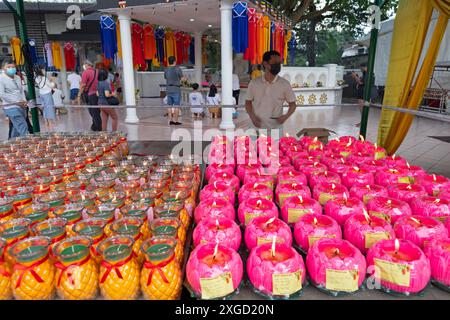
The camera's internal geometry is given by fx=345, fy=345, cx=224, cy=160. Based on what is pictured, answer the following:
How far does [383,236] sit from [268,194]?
0.57 meters

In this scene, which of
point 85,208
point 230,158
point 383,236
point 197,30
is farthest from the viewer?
point 197,30

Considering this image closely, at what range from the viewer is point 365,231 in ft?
4.32

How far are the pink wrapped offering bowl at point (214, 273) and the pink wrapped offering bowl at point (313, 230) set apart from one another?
1.00ft

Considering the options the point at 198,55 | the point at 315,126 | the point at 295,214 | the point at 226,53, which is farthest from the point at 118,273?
the point at 198,55

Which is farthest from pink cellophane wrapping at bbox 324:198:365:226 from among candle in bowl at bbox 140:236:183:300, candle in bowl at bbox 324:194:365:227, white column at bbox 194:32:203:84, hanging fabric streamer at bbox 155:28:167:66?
white column at bbox 194:32:203:84

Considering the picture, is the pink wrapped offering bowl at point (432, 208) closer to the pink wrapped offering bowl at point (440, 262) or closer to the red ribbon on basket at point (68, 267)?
the pink wrapped offering bowl at point (440, 262)

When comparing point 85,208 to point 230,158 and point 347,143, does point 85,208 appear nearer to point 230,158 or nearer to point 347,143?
point 230,158

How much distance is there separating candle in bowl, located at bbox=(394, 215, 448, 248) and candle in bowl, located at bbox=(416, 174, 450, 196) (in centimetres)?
51

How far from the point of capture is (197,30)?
461 inches

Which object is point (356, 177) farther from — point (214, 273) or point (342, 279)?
point (214, 273)

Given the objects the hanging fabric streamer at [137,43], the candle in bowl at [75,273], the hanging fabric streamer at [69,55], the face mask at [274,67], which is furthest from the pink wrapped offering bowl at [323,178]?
the hanging fabric streamer at [69,55]

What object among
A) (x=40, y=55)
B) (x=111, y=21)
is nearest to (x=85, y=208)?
(x=111, y=21)

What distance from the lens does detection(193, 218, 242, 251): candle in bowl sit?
50.9 inches

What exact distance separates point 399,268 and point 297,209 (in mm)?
477
